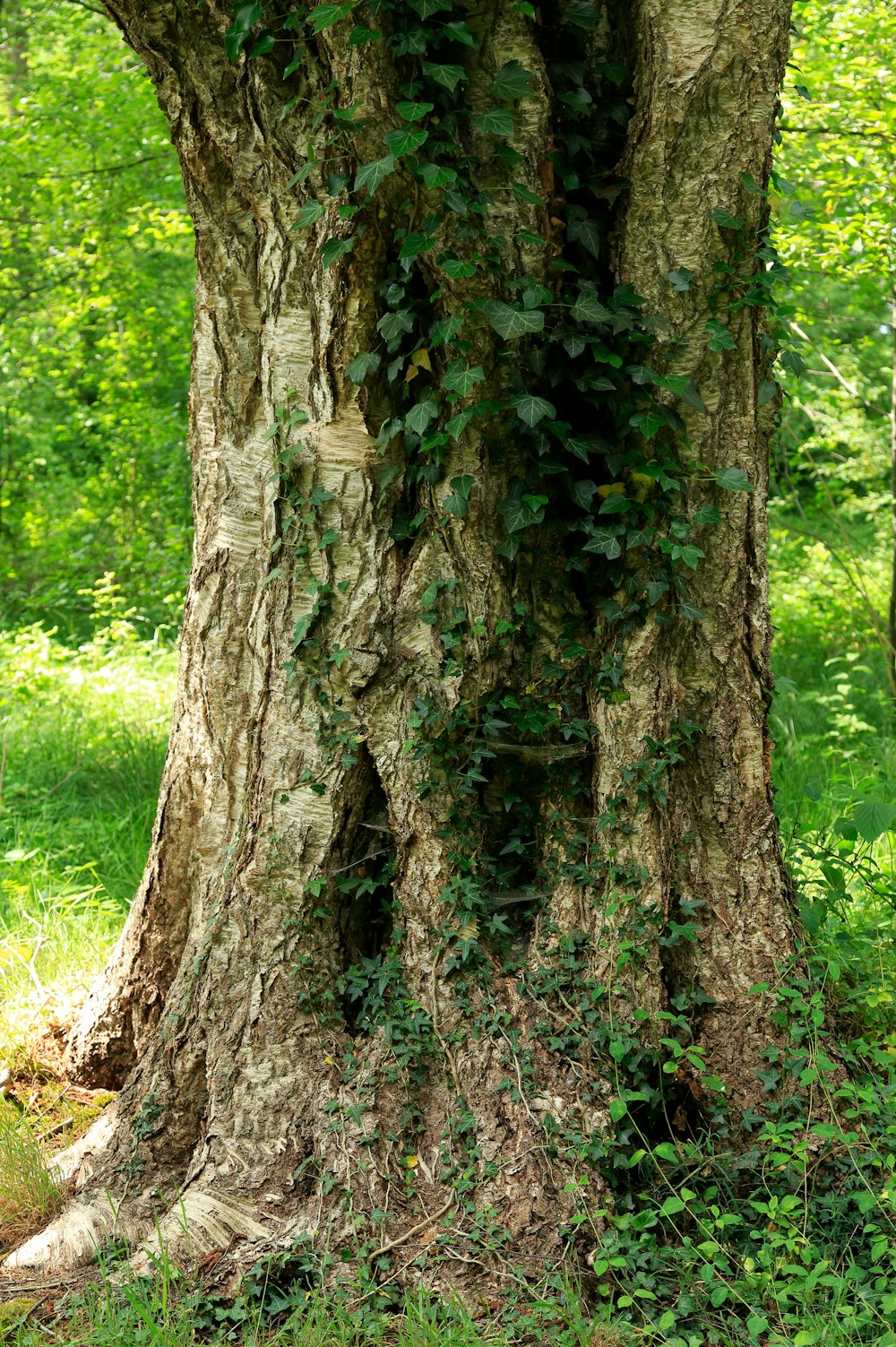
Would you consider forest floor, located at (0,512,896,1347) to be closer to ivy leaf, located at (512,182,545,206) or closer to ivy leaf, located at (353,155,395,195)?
ivy leaf, located at (512,182,545,206)

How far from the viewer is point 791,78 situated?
7105 mm

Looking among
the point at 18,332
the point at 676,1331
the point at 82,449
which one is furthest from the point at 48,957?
the point at 82,449

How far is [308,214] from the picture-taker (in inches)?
105

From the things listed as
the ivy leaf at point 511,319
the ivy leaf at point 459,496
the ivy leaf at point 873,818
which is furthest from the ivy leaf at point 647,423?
the ivy leaf at point 873,818

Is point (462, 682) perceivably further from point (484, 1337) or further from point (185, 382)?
point (185, 382)

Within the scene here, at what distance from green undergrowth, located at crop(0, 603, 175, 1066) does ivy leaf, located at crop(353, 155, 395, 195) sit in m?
3.05

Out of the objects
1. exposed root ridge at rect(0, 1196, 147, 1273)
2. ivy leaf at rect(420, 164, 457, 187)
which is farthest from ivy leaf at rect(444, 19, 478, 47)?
exposed root ridge at rect(0, 1196, 147, 1273)

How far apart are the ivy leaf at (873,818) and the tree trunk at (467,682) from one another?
0.25m

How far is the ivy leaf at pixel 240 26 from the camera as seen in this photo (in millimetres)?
2623

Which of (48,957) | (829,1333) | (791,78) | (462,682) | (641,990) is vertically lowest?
(48,957)

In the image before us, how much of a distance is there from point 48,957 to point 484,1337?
2.48 m

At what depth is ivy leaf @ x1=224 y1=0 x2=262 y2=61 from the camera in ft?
8.61

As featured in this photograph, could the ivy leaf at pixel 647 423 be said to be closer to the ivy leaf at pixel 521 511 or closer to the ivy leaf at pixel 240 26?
the ivy leaf at pixel 521 511

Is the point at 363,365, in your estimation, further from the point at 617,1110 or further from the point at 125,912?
the point at 125,912
